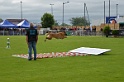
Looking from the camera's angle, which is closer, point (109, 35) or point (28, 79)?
point (28, 79)

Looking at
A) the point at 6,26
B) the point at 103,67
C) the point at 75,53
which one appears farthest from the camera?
the point at 6,26

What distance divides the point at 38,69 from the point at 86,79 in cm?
316

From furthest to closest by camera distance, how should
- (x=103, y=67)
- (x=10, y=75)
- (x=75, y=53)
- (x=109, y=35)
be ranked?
(x=109, y=35)
(x=75, y=53)
(x=103, y=67)
(x=10, y=75)

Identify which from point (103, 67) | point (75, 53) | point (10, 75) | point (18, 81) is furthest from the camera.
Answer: point (75, 53)

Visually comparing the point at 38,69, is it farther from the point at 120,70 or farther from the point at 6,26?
the point at 6,26

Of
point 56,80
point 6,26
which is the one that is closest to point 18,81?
point 56,80

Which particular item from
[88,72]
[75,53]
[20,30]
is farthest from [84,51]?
[20,30]

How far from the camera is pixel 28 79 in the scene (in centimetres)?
1122

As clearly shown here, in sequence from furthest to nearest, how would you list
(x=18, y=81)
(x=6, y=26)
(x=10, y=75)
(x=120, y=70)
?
(x=6, y=26), (x=120, y=70), (x=10, y=75), (x=18, y=81)

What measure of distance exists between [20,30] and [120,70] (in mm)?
69051

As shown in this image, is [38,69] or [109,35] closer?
[38,69]

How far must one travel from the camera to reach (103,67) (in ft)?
46.6

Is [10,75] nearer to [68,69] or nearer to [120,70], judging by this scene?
[68,69]

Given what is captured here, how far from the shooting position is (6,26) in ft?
264
